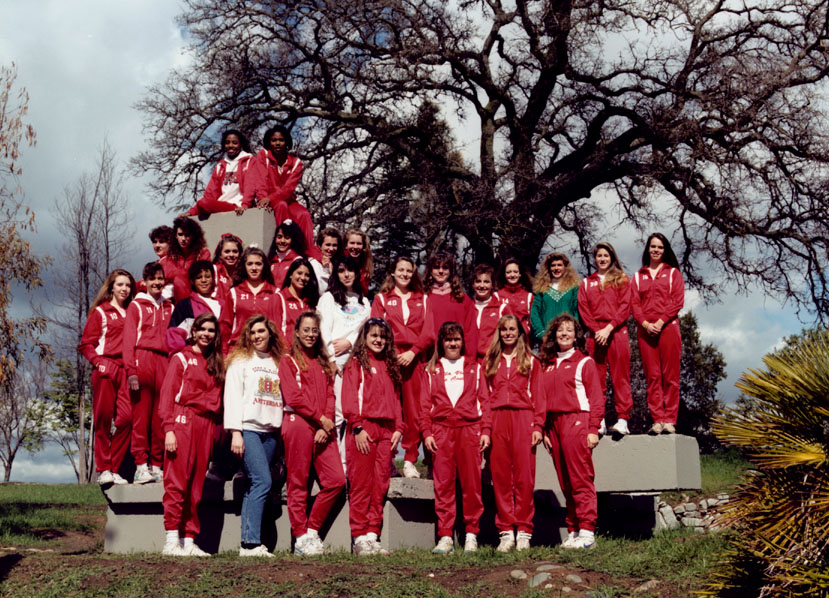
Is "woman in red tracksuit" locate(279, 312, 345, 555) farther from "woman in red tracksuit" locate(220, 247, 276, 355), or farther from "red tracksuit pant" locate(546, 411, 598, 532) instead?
"red tracksuit pant" locate(546, 411, 598, 532)

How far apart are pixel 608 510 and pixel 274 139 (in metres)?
5.63

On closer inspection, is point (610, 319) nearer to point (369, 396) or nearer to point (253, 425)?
point (369, 396)

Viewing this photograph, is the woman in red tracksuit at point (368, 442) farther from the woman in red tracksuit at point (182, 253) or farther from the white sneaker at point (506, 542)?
the woman in red tracksuit at point (182, 253)

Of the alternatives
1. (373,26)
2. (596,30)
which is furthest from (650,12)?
(373,26)

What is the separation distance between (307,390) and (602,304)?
302 centimetres

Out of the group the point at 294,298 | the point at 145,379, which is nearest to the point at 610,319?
the point at 294,298

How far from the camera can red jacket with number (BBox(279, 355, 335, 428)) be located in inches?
285

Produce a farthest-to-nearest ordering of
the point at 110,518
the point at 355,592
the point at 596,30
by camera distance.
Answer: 1. the point at 596,30
2. the point at 110,518
3. the point at 355,592

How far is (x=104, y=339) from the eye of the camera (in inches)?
328

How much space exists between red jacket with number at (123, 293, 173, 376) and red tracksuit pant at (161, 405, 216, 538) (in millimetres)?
1098

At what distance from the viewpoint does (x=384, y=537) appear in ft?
24.6

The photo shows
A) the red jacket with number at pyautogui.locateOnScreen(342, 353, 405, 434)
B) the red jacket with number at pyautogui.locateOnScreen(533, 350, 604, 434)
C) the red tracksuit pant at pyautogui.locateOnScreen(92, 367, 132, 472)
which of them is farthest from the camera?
the red tracksuit pant at pyautogui.locateOnScreen(92, 367, 132, 472)

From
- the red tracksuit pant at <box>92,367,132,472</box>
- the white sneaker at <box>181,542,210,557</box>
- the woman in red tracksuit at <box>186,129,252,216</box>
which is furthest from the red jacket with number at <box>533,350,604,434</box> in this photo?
the woman in red tracksuit at <box>186,129,252,216</box>

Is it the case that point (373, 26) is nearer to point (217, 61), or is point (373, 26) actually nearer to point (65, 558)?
point (217, 61)
